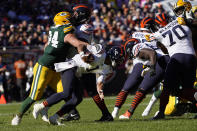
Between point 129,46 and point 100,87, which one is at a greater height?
point 129,46

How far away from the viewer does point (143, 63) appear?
7.84 metres

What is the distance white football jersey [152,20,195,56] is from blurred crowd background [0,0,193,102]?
690 cm

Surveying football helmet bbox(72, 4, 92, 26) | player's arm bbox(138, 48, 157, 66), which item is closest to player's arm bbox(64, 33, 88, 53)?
football helmet bbox(72, 4, 92, 26)

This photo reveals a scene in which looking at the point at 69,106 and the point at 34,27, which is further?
the point at 34,27

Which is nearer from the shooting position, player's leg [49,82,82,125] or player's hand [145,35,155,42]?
player's leg [49,82,82,125]

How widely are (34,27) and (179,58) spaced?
12021 mm

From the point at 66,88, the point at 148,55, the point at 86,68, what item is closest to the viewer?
the point at 66,88

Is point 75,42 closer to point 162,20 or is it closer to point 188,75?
point 188,75

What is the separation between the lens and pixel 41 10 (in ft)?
65.9

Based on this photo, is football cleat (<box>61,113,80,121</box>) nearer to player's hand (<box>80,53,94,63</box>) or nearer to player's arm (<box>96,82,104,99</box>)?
player's arm (<box>96,82,104,99</box>)

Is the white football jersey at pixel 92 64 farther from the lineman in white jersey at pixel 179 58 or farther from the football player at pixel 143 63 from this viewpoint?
the lineman in white jersey at pixel 179 58

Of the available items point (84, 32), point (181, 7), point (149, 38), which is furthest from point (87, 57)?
point (181, 7)

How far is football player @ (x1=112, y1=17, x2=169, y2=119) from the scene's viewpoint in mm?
7060

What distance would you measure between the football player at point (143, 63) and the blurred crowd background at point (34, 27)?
585 cm
